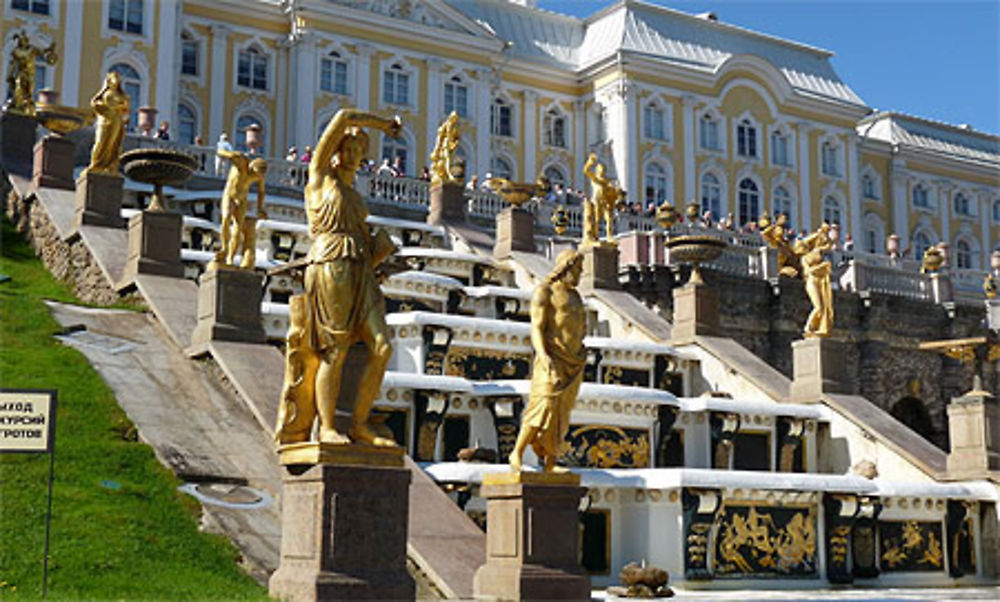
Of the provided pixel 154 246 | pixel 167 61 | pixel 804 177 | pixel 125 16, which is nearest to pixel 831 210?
pixel 804 177

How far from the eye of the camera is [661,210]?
34281 millimetres

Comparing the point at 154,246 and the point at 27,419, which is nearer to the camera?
the point at 27,419

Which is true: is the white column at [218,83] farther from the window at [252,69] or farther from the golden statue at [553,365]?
A: the golden statue at [553,365]

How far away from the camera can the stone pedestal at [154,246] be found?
67.8ft

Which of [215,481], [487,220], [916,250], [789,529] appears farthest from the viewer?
[916,250]

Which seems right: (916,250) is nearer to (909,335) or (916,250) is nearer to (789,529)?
(909,335)

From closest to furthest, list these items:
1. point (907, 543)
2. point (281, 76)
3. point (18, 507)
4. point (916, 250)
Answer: point (18, 507) < point (907, 543) < point (281, 76) < point (916, 250)

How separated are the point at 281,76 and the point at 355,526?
165 ft

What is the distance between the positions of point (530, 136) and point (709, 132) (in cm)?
950

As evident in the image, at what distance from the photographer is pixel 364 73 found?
60.8 meters

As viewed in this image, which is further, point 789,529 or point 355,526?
point 789,529

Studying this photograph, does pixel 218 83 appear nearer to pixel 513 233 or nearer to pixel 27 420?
pixel 513 233

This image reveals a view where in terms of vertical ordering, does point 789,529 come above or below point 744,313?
below

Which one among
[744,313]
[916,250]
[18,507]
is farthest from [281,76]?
[18,507]
